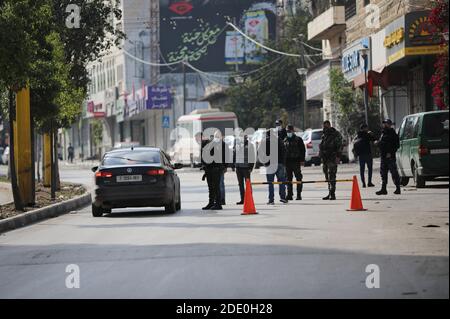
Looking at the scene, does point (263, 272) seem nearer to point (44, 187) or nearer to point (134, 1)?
point (44, 187)

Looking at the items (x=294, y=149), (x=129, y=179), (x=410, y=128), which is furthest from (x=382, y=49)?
(x=129, y=179)

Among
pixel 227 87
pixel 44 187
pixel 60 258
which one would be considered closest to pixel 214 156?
pixel 60 258

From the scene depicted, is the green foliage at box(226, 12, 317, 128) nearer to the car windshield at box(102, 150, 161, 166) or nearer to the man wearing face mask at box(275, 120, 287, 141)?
the man wearing face mask at box(275, 120, 287, 141)

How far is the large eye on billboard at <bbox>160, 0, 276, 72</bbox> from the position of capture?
114 metres

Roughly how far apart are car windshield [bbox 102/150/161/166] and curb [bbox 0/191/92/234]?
6.38ft

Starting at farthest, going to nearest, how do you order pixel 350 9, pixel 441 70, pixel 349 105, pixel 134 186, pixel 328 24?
1. pixel 328 24
2. pixel 350 9
3. pixel 349 105
4. pixel 134 186
5. pixel 441 70

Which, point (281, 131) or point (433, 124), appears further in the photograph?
point (433, 124)

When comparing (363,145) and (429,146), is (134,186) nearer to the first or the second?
(429,146)

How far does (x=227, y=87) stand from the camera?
3831 inches

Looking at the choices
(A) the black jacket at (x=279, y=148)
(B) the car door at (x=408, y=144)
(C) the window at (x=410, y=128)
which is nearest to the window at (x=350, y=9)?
(B) the car door at (x=408, y=144)

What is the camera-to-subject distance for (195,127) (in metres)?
68.6

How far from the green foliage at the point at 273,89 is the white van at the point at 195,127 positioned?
19979 mm

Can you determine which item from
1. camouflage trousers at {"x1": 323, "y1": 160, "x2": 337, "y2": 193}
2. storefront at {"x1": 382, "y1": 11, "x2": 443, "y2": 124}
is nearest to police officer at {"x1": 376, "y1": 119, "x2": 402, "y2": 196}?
camouflage trousers at {"x1": 323, "y1": 160, "x2": 337, "y2": 193}

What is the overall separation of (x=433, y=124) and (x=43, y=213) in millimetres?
9477
